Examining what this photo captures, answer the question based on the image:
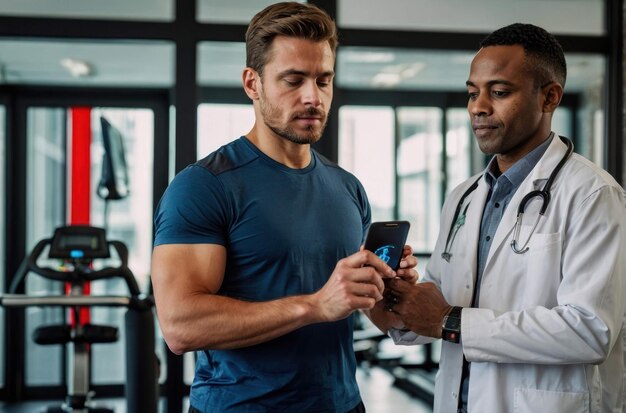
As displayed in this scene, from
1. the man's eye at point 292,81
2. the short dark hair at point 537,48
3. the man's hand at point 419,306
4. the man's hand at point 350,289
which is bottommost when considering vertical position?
the man's hand at point 419,306

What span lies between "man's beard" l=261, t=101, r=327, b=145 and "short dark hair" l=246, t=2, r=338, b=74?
11cm

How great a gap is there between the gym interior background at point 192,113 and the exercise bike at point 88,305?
5.6 inches

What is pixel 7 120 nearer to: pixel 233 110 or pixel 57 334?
pixel 233 110

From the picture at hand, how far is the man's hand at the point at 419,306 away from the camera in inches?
64.3

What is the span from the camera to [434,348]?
6133mm

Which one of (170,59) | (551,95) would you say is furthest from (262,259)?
(170,59)

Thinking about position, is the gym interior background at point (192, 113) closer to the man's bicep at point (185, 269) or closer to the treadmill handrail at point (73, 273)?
the treadmill handrail at point (73, 273)

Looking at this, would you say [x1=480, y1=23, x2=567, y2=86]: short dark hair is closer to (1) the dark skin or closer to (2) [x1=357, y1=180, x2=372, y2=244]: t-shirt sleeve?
(1) the dark skin

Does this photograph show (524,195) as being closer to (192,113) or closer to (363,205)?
(363,205)

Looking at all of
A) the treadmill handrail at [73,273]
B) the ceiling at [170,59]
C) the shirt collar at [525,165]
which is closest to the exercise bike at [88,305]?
the treadmill handrail at [73,273]

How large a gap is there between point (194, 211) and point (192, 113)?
1746 mm

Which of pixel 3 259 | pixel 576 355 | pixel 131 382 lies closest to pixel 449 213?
pixel 576 355

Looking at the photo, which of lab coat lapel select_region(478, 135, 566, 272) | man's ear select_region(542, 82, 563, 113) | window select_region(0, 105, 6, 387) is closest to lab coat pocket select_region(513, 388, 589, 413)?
lab coat lapel select_region(478, 135, 566, 272)

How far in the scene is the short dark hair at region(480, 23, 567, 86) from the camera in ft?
5.55
